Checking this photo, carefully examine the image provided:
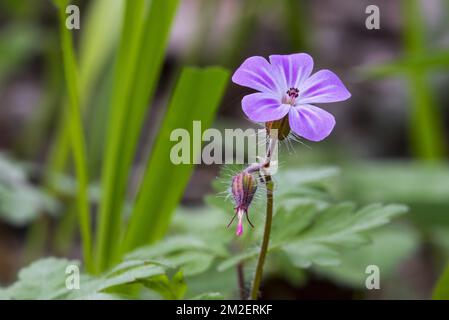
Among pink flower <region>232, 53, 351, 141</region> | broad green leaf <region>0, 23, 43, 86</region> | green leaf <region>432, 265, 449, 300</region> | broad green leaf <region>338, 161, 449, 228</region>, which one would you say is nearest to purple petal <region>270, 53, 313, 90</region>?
pink flower <region>232, 53, 351, 141</region>

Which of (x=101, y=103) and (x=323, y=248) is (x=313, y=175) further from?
(x=101, y=103)

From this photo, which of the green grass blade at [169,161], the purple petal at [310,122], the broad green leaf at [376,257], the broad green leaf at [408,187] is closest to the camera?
the purple petal at [310,122]

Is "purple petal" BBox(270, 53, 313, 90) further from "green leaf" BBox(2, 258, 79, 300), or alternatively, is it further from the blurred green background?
"green leaf" BBox(2, 258, 79, 300)

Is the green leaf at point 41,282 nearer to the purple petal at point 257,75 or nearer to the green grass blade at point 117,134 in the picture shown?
the green grass blade at point 117,134

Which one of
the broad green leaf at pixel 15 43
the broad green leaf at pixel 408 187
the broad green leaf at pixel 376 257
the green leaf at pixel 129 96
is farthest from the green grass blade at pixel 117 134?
the broad green leaf at pixel 15 43

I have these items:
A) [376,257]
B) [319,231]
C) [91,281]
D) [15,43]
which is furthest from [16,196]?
[15,43]
